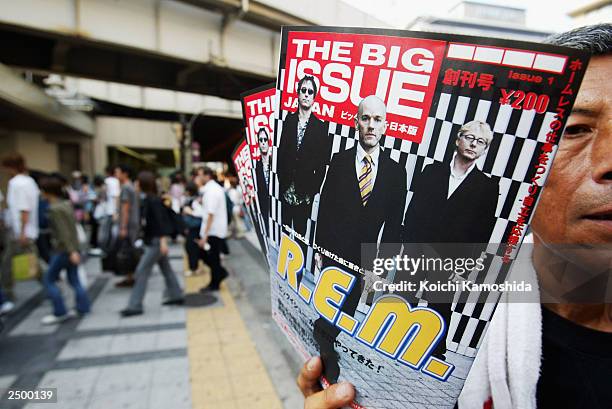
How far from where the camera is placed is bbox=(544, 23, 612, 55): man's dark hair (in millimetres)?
685

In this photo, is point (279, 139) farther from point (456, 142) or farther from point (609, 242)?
point (609, 242)

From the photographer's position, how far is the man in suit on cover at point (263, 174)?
2.59 ft

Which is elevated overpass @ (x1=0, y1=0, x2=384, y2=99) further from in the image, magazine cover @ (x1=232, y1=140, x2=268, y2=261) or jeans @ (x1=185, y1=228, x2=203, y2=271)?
magazine cover @ (x1=232, y1=140, x2=268, y2=261)

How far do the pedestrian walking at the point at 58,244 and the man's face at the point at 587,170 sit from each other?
464 centimetres

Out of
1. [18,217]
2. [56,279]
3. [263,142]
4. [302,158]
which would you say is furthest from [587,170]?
[18,217]

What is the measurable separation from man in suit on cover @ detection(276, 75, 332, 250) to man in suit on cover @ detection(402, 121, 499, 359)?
19cm

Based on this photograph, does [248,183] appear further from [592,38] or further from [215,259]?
[215,259]

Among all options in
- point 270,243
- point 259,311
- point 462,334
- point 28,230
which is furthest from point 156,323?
point 462,334

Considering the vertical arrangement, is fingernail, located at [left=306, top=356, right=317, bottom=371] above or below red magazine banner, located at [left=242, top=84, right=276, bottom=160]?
below

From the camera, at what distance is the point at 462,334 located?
542 mm

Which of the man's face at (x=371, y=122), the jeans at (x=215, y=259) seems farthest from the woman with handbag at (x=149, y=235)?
the man's face at (x=371, y=122)

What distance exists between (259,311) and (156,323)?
1310 mm

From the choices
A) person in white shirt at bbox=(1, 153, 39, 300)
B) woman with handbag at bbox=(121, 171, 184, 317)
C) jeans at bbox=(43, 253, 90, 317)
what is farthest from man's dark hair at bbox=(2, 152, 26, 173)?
woman with handbag at bbox=(121, 171, 184, 317)

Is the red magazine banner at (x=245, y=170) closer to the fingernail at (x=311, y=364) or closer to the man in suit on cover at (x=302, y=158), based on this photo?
the man in suit on cover at (x=302, y=158)
